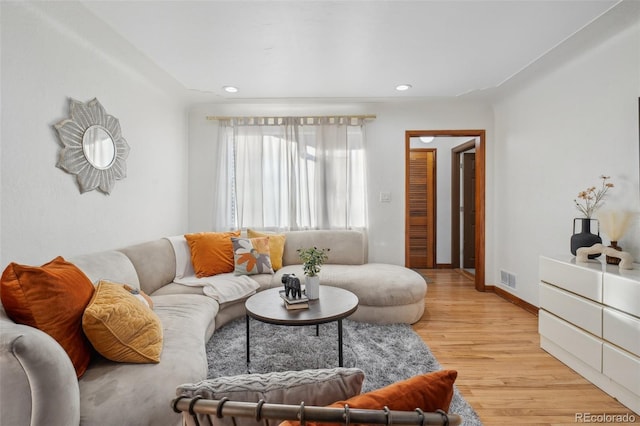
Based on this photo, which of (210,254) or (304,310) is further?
(210,254)

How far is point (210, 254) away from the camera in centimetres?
318

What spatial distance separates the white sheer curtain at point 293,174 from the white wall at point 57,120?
1.05 meters

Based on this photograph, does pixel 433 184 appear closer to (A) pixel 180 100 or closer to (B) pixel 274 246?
(B) pixel 274 246

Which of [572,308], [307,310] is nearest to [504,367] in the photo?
[572,308]

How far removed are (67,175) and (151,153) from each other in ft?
3.85

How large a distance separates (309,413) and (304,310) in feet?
4.96

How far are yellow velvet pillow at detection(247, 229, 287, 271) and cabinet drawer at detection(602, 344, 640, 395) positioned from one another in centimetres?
281

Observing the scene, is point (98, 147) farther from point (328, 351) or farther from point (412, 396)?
point (412, 396)

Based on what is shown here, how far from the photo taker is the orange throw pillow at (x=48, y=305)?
1244mm

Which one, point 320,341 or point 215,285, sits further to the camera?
point 215,285

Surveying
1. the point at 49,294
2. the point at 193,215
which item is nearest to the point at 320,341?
the point at 49,294

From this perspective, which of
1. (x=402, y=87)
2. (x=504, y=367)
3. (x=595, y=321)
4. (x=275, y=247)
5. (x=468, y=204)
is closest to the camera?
(x=595, y=321)

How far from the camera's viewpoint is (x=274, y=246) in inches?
140

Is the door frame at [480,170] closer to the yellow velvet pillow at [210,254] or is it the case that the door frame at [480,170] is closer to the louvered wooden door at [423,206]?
the louvered wooden door at [423,206]
